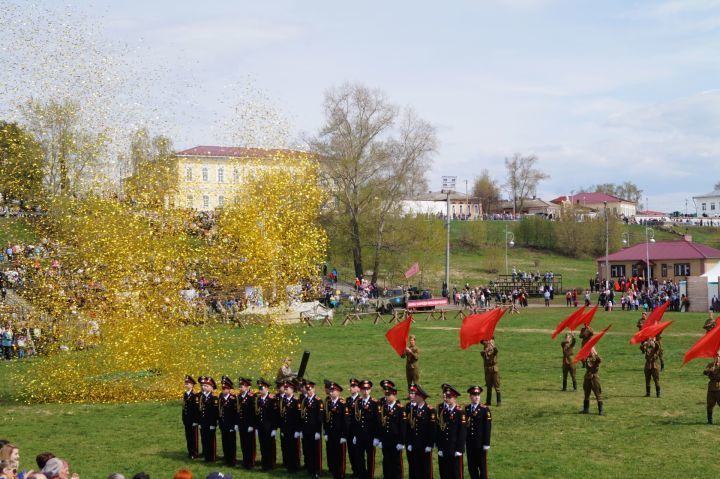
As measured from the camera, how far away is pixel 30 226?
2586 centimetres

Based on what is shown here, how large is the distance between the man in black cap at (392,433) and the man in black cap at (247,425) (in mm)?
3036

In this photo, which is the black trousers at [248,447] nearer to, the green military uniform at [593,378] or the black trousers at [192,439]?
the black trousers at [192,439]

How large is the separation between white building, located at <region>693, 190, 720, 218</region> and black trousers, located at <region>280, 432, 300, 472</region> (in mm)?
185674

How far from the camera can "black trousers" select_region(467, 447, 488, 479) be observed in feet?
51.2

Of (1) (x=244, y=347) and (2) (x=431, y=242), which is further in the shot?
(2) (x=431, y=242)

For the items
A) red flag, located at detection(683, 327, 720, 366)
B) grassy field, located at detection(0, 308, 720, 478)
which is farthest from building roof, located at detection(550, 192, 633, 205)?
red flag, located at detection(683, 327, 720, 366)

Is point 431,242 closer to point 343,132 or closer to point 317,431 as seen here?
point 343,132

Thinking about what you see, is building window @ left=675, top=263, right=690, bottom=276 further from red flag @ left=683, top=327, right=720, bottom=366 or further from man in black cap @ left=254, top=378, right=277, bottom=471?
man in black cap @ left=254, top=378, right=277, bottom=471

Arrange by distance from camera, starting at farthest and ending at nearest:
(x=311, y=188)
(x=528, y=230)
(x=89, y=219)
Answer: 1. (x=528, y=230)
2. (x=311, y=188)
3. (x=89, y=219)

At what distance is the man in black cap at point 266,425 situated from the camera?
17.3 m

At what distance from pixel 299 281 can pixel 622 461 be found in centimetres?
1279

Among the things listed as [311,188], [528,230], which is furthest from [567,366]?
[528,230]

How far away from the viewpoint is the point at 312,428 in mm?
16734

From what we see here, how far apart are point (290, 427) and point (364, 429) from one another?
174 cm
